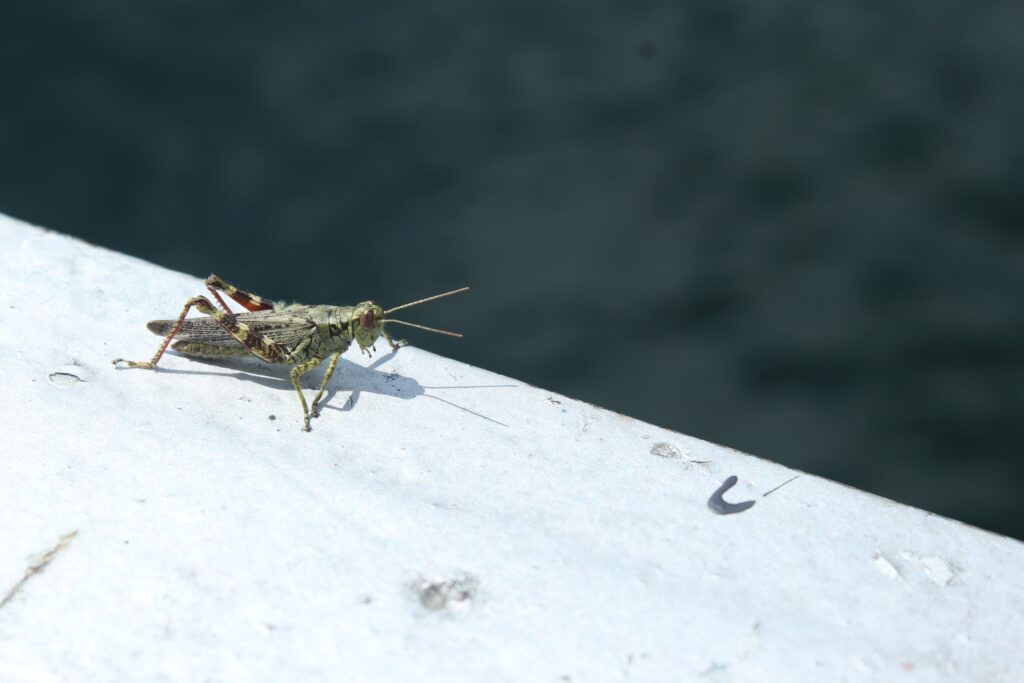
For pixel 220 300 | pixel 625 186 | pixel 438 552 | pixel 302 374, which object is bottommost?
pixel 625 186

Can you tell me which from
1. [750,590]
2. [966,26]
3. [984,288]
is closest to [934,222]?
[984,288]

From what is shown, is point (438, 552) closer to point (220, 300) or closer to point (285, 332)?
point (285, 332)

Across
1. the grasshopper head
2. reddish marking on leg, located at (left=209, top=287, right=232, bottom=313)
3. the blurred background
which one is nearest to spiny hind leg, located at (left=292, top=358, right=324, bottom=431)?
the grasshopper head

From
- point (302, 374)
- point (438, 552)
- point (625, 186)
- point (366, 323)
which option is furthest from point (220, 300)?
point (625, 186)

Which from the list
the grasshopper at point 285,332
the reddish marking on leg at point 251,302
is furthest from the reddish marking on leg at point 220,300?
the reddish marking on leg at point 251,302

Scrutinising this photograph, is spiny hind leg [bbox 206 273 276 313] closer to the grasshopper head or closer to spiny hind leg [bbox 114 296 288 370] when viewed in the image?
spiny hind leg [bbox 114 296 288 370]

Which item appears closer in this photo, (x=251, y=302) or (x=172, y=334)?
(x=172, y=334)

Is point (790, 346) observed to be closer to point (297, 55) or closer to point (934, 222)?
point (934, 222)
